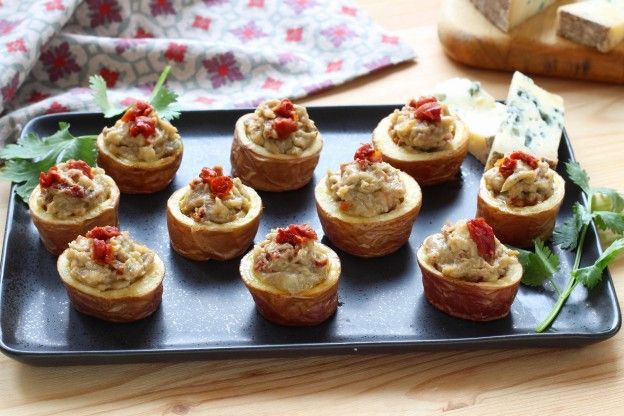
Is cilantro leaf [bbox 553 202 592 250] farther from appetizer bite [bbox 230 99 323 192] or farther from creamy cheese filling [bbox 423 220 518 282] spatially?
appetizer bite [bbox 230 99 323 192]

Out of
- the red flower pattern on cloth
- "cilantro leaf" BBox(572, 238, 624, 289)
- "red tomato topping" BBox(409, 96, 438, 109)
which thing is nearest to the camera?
"cilantro leaf" BBox(572, 238, 624, 289)

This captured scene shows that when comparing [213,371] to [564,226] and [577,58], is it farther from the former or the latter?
[577,58]

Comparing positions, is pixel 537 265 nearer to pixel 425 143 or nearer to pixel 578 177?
pixel 578 177

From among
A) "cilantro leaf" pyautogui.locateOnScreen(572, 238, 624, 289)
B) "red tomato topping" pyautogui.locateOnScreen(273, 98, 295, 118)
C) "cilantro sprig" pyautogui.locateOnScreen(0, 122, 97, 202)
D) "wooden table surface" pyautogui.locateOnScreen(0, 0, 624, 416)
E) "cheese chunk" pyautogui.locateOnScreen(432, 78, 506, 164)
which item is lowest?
"wooden table surface" pyautogui.locateOnScreen(0, 0, 624, 416)

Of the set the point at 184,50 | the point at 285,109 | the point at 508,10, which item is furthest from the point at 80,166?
the point at 508,10

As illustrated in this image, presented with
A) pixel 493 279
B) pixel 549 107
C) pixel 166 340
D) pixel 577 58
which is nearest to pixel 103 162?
pixel 166 340

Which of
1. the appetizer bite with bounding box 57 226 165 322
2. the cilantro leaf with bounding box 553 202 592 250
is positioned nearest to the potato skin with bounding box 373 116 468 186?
the cilantro leaf with bounding box 553 202 592 250

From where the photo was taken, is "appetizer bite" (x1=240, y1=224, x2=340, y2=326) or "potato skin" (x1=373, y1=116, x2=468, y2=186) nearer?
"appetizer bite" (x1=240, y1=224, x2=340, y2=326)
